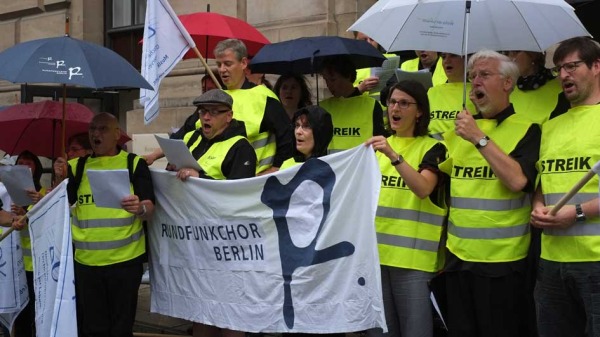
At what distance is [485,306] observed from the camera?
4277 millimetres

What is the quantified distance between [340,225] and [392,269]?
0.41m

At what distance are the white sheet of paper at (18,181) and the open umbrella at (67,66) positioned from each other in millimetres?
977

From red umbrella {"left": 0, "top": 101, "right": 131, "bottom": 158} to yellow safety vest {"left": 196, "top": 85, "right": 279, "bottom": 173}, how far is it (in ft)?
4.39

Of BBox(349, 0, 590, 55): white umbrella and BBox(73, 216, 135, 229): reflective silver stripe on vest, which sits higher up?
BBox(349, 0, 590, 55): white umbrella

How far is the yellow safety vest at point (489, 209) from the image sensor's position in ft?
14.1

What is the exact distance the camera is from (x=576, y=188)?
3771mm

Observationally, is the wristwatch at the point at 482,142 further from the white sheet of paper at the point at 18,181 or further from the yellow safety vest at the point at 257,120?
the white sheet of paper at the point at 18,181

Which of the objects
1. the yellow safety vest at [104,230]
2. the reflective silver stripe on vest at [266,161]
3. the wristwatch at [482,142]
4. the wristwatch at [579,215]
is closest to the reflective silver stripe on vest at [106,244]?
the yellow safety vest at [104,230]

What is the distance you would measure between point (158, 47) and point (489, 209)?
2780 mm

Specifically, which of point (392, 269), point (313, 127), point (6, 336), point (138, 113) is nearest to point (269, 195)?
point (313, 127)

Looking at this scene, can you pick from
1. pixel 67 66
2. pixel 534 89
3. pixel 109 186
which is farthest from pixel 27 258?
pixel 534 89

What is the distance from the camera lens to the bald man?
5570 millimetres

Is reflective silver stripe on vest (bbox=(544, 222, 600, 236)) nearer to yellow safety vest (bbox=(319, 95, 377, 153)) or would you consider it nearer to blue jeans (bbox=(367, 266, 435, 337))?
blue jeans (bbox=(367, 266, 435, 337))

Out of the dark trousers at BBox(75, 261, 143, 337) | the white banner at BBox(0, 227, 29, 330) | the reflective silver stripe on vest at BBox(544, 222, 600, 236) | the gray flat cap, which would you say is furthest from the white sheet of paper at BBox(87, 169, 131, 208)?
the reflective silver stripe on vest at BBox(544, 222, 600, 236)
